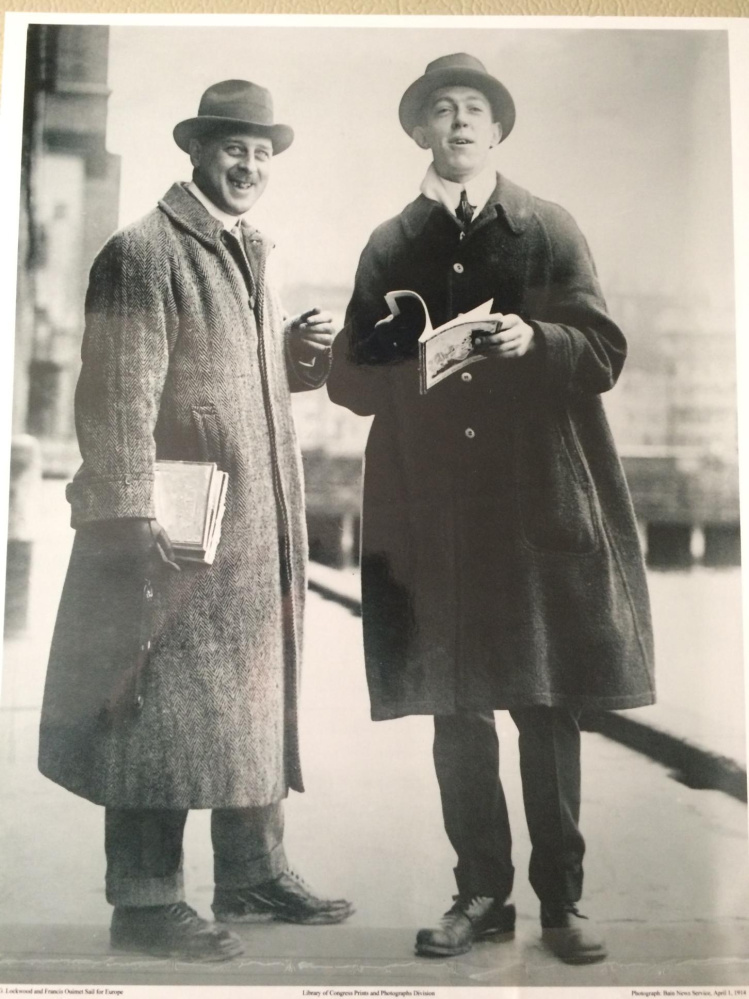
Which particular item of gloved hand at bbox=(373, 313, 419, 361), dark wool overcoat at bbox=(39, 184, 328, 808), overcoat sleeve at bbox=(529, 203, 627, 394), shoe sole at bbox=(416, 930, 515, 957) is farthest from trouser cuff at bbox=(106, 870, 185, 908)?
overcoat sleeve at bbox=(529, 203, 627, 394)

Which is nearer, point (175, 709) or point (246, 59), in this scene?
point (175, 709)

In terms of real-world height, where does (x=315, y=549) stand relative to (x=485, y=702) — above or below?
above

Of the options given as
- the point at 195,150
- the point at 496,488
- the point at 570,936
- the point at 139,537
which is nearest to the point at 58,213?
the point at 195,150

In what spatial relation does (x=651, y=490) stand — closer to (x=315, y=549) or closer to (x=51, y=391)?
(x=315, y=549)

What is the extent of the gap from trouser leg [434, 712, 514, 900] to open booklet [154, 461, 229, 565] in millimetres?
440

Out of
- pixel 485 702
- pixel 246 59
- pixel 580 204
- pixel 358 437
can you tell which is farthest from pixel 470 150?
pixel 485 702

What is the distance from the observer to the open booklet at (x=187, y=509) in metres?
1.40

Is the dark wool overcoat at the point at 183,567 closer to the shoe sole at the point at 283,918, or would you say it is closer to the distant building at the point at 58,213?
the distant building at the point at 58,213

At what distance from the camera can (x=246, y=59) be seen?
1.52m

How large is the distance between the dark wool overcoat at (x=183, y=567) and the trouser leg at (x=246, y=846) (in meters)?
0.02

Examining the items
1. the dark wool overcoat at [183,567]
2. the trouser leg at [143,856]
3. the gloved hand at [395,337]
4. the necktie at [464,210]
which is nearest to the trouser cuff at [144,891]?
the trouser leg at [143,856]

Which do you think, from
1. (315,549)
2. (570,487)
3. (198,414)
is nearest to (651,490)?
(570,487)

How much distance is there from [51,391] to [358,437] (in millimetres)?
479

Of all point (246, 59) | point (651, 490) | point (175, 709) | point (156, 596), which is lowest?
point (175, 709)
